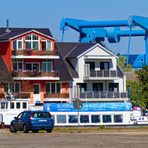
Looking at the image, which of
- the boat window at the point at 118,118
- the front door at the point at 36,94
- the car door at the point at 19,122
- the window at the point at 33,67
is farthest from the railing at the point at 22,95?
the car door at the point at 19,122

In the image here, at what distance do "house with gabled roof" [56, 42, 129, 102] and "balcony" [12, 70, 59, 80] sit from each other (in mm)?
3568

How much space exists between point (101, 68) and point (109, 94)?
3388 mm

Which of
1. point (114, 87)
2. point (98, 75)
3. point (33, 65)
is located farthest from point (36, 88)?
point (114, 87)

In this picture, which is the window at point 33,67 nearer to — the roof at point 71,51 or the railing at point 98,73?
the roof at point 71,51

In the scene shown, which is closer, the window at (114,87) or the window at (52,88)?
the window at (52,88)

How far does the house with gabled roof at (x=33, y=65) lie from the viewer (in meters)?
88.8

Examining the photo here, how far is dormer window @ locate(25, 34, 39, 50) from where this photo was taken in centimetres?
8949

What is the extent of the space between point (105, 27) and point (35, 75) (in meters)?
44.1

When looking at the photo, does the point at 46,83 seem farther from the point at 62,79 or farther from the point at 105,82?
the point at 105,82

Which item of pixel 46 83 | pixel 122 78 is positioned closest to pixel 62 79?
pixel 46 83

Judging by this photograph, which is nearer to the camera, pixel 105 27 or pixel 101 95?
pixel 101 95

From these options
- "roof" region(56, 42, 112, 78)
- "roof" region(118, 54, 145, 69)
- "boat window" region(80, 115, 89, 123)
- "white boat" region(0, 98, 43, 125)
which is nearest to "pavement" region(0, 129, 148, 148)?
"white boat" region(0, 98, 43, 125)

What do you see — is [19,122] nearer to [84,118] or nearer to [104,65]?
[84,118]

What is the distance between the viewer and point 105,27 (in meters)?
132
